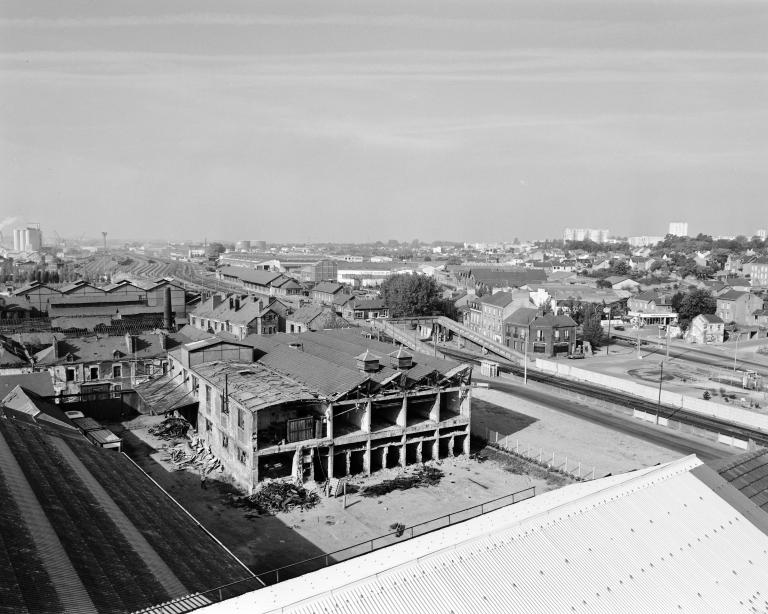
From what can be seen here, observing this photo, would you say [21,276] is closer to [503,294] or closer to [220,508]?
[503,294]

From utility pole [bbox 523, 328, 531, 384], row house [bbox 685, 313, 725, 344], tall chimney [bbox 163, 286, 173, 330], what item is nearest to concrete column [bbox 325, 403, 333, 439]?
utility pole [bbox 523, 328, 531, 384]

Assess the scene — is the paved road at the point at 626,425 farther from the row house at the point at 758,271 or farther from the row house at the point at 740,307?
the row house at the point at 758,271

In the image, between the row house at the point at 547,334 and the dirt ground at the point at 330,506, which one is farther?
the row house at the point at 547,334

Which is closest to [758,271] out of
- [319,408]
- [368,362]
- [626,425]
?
[626,425]

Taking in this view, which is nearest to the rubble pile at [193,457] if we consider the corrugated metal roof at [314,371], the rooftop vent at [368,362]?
the corrugated metal roof at [314,371]

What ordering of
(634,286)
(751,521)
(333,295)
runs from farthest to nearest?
(634,286), (333,295), (751,521)

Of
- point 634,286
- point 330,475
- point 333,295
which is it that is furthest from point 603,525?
point 634,286
